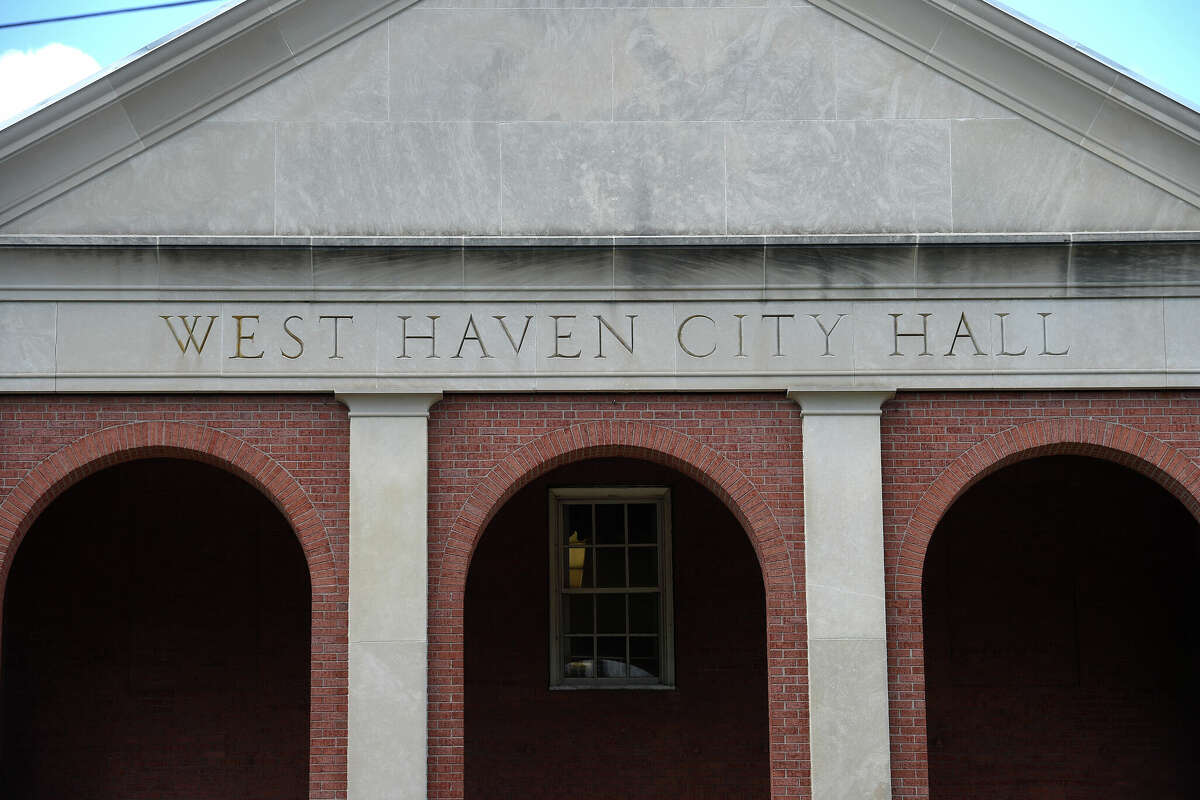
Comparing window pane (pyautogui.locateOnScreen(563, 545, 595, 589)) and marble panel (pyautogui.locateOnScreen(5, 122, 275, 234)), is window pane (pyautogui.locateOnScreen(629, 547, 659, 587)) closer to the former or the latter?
window pane (pyautogui.locateOnScreen(563, 545, 595, 589))

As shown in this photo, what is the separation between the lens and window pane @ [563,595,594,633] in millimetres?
13578

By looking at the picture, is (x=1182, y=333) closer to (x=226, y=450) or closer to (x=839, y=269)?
(x=839, y=269)

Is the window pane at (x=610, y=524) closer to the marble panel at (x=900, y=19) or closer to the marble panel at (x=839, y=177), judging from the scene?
the marble panel at (x=839, y=177)

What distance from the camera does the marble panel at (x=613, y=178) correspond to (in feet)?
36.0

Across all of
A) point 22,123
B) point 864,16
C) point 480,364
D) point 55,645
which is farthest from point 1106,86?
point 55,645

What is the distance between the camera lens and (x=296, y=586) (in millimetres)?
13242

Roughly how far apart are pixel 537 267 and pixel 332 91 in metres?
2.37

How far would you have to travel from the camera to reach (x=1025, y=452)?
10844mm

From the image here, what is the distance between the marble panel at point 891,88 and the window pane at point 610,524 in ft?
16.0

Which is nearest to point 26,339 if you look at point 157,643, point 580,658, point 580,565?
point 157,643

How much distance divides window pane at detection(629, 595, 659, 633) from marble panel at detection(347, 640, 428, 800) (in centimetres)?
354

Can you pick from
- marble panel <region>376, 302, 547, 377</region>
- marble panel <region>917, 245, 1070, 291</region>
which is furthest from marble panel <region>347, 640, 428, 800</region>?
marble panel <region>917, 245, 1070, 291</region>

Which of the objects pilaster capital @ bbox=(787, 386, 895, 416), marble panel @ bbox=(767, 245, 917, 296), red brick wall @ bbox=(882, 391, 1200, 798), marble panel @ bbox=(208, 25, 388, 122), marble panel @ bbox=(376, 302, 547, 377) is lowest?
red brick wall @ bbox=(882, 391, 1200, 798)

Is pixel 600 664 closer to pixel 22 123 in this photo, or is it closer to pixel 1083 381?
pixel 1083 381
